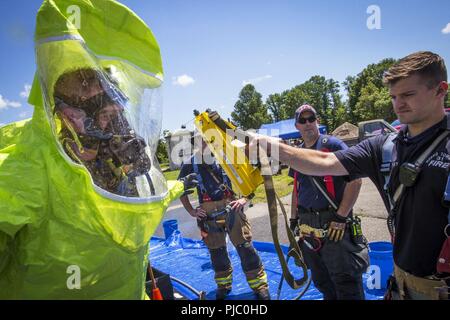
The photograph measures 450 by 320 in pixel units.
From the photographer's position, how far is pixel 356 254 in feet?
9.39

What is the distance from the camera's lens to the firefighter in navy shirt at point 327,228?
2.83 meters

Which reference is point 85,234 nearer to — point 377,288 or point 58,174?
point 58,174

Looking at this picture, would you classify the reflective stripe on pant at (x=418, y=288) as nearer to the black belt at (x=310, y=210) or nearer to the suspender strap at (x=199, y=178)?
the black belt at (x=310, y=210)

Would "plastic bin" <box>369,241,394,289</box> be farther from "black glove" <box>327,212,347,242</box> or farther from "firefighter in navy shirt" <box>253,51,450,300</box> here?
"firefighter in navy shirt" <box>253,51,450,300</box>

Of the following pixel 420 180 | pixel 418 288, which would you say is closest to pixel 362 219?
pixel 418 288

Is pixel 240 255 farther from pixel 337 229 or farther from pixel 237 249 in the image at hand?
pixel 337 229

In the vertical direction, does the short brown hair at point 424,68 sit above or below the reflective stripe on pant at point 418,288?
above

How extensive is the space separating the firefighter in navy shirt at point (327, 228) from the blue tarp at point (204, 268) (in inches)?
28.7

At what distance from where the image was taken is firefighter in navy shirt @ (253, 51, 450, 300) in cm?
158

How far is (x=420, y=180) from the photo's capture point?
5.44 ft

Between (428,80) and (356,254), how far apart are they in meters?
1.82

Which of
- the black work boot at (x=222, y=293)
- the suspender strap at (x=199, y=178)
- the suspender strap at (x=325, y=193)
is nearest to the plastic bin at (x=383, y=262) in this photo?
the suspender strap at (x=325, y=193)

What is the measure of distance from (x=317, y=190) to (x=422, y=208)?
1.44 meters

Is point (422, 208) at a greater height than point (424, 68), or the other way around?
point (424, 68)
